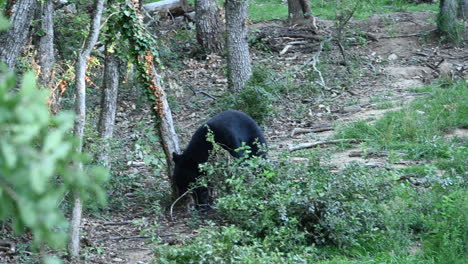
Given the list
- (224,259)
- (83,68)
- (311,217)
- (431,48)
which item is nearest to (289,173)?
(311,217)

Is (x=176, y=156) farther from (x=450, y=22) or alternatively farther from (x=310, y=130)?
(x=450, y=22)

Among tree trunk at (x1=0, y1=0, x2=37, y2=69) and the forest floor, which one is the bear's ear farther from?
tree trunk at (x1=0, y1=0, x2=37, y2=69)

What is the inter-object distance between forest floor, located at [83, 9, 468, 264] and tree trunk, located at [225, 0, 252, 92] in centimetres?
99

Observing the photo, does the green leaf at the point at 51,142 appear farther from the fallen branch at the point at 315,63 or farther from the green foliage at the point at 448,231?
the fallen branch at the point at 315,63

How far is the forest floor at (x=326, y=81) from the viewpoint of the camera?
8.59 metres

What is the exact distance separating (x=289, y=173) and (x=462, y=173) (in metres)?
2.39

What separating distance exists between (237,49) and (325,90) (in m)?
2.36

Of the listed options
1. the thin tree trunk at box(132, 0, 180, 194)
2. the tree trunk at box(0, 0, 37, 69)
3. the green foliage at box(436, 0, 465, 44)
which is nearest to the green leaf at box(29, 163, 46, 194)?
the tree trunk at box(0, 0, 37, 69)

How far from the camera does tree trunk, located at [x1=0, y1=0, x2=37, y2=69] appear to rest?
770 centimetres

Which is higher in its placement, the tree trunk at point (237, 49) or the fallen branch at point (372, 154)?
the tree trunk at point (237, 49)

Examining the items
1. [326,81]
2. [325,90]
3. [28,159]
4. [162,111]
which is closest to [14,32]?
[162,111]

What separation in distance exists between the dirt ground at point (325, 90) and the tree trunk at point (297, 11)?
0.38 meters

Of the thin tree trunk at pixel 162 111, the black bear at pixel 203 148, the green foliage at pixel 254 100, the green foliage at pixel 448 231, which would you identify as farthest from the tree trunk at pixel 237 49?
the green foliage at pixel 448 231

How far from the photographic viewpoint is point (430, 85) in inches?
561
